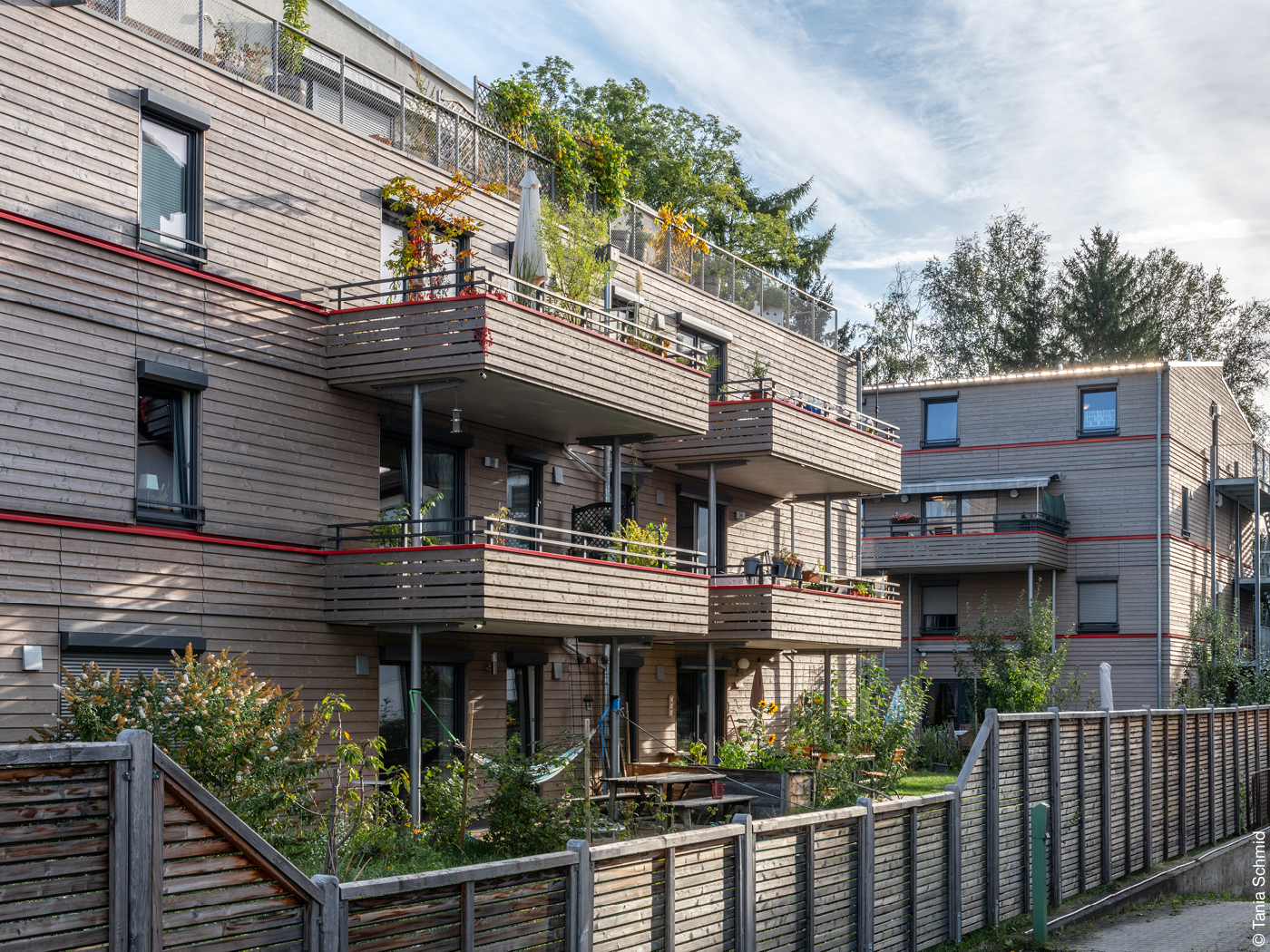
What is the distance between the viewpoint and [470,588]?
15.6 metres

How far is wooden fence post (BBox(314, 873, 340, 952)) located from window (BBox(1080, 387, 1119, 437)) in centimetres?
3518

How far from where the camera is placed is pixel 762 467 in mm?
24156

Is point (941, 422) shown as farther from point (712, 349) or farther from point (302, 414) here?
point (302, 414)

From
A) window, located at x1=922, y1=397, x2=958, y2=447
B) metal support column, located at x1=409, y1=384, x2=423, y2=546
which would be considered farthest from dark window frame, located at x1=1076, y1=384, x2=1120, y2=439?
metal support column, located at x1=409, y1=384, x2=423, y2=546

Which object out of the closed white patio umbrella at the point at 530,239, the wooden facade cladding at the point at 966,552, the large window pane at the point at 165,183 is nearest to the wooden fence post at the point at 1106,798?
the closed white patio umbrella at the point at 530,239

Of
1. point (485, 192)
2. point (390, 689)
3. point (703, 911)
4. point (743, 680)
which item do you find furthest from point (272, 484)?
point (743, 680)

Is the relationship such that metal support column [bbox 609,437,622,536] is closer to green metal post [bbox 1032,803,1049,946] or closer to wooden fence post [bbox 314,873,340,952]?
green metal post [bbox 1032,803,1049,946]

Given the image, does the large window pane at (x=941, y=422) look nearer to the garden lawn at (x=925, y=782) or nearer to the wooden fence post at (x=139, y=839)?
the garden lawn at (x=925, y=782)

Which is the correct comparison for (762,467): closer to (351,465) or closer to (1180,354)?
(351,465)

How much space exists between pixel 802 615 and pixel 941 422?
19107 millimetres

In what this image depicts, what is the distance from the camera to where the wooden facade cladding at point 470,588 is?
1571cm

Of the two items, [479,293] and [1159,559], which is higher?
[479,293]

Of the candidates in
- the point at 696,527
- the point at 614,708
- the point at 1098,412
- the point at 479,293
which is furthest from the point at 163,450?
the point at 1098,412

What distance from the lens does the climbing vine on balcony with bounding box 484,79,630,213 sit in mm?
20922
